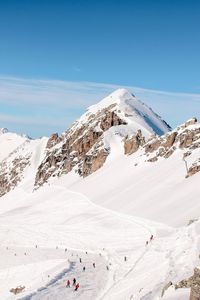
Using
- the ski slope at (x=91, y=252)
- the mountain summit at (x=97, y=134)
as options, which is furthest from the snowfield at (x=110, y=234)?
the mountain summit at (x=97, y=134)

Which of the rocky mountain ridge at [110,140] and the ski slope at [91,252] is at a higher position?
the rocky mountain ridge at [110,140]

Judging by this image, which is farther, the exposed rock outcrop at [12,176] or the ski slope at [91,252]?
the exposed rock outcrop at [12,176]

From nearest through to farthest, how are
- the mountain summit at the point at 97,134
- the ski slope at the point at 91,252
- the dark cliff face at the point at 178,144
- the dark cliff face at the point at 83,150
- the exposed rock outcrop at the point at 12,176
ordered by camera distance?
the ski slope at the point at 91,252 < the dark cliff face at the point at 178,144 < the dark cliff face at the point at 83,150 < the mountain summit at the point at 97,134 < the exposed rock outcrop at the point at 12,176

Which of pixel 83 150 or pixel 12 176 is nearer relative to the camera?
pixel 83 150

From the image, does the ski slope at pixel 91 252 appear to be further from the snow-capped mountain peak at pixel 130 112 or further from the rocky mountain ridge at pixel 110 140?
the snow-capped mountain peak at pixel 130 112

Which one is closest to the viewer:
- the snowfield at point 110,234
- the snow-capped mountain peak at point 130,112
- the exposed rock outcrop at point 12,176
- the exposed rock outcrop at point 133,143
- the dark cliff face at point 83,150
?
the snowfield at point 110,234

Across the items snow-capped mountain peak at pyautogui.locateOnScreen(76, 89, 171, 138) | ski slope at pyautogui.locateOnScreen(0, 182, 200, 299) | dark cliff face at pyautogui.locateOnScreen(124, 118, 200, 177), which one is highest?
snow-capped mountain peak at pyautogui.locateOnScreen(76, 89, 171, 138)

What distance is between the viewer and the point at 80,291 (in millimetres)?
39312

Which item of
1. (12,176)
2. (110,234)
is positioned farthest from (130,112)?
(110,234)

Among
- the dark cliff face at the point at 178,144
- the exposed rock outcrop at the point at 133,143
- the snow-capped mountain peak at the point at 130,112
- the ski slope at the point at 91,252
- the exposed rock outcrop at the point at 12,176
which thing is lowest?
the ski slope at the point at 91,252

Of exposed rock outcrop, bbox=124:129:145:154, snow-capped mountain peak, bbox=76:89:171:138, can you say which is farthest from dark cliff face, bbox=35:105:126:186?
exposed rock outcrop, bbox=124:129:145:154

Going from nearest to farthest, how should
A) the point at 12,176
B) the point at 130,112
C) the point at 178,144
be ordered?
the point at 178,144 → the point at 130,112 → the point at 12,176

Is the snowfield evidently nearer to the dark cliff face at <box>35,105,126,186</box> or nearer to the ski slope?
the ski slope

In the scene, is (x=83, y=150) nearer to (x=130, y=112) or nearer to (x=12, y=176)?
(x=130, y=112)
